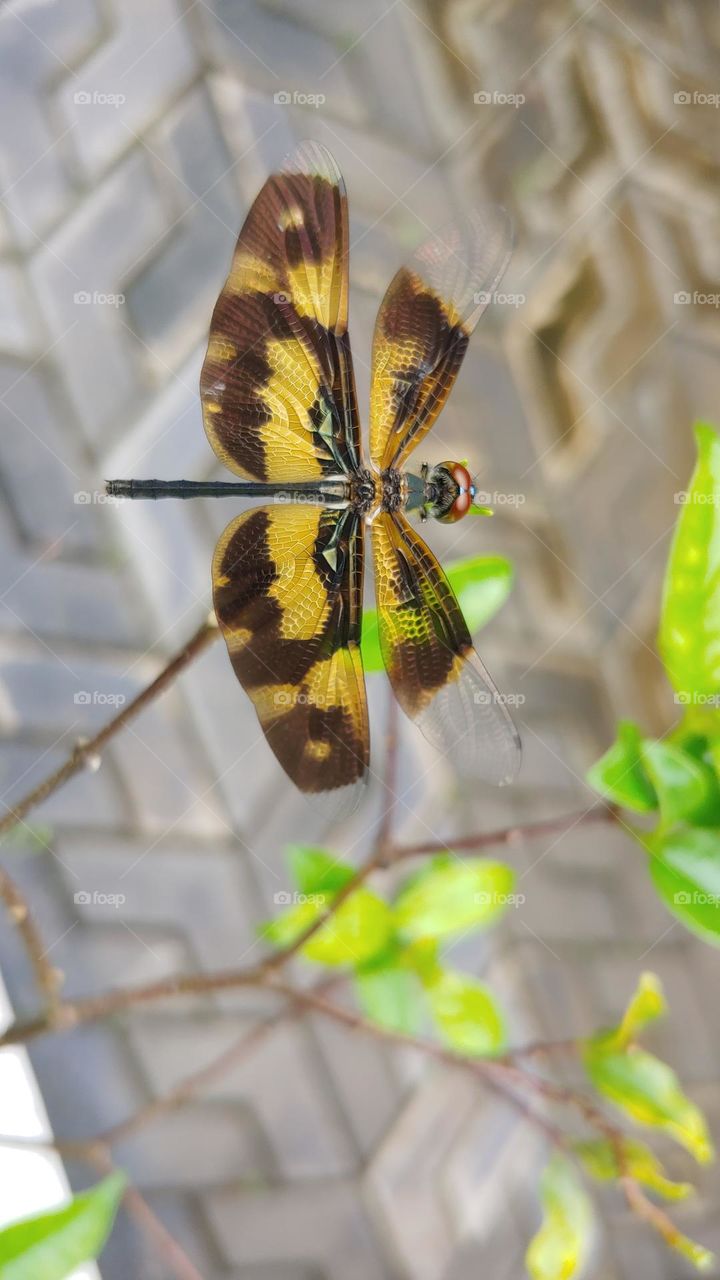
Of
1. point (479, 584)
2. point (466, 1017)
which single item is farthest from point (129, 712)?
point (466, 1017)

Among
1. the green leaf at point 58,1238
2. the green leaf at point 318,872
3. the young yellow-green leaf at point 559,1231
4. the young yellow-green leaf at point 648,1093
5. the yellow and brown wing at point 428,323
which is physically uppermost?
the yellow and brown wing at point 428,323

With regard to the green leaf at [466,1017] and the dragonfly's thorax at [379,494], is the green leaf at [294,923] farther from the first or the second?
the dragonfly's thorax at [379,494]

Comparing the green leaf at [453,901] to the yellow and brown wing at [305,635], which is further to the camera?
the green leaf at [453,901]

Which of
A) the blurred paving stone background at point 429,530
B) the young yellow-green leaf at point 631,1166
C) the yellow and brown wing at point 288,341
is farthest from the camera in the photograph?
the blurred paving stone background at point 429,530

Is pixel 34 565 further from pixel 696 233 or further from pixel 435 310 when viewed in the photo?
pixel 696 233

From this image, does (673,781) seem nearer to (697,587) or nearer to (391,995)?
(697,587)

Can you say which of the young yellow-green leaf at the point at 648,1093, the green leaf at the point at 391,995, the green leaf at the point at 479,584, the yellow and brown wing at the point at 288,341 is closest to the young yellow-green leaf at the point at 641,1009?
the young yellow-green leaf at the point at 648,1093
